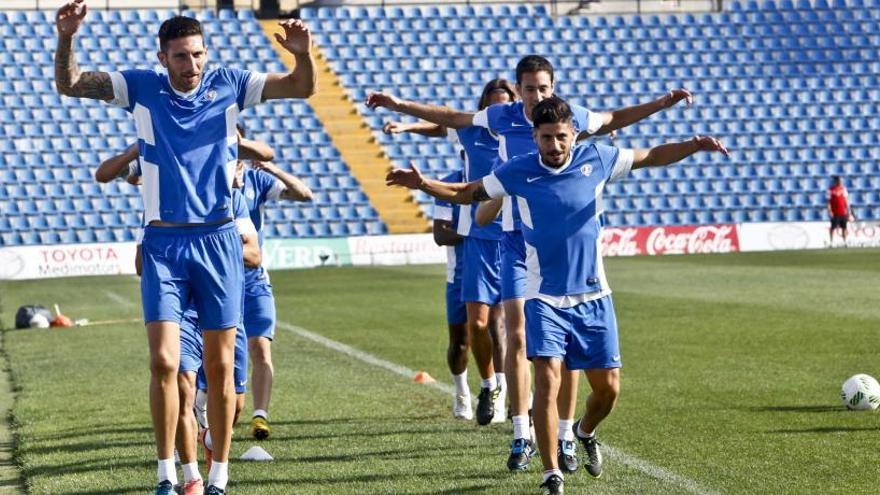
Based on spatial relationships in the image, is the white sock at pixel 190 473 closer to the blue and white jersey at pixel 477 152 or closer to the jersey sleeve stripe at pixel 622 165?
the jersey sleeve stripe at pixel 622 165

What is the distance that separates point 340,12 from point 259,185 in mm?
33003

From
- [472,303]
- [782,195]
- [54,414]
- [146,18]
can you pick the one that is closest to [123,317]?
[54,414]

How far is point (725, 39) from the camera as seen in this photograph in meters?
43.2

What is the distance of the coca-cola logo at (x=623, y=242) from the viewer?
36.4 metres

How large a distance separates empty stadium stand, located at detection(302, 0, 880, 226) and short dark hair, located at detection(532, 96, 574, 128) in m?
31.3

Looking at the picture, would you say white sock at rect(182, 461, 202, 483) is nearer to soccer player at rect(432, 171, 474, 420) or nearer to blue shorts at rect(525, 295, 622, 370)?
blue shorts at rect(525, 295, 622, 370)

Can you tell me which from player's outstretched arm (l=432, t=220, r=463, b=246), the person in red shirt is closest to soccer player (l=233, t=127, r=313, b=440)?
player's outstretched arm (l=432, t=220, r=463, b=246)

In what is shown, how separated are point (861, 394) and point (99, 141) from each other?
96.7ft

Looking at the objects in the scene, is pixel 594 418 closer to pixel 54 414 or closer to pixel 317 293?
pixel 54 414

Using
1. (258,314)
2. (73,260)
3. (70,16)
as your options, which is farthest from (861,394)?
(73,260)

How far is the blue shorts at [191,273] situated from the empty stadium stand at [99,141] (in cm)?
2890

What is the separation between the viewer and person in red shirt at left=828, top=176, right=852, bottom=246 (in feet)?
118

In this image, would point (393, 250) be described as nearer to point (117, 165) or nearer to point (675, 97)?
point (675, 97)

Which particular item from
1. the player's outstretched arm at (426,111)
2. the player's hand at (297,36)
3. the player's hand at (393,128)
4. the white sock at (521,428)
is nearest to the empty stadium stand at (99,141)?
the player's hand at (393,128)
